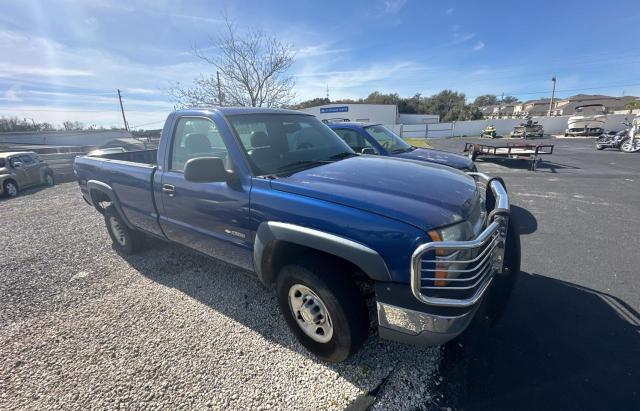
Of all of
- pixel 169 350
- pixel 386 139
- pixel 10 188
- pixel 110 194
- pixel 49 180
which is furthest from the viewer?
pixel 49 180

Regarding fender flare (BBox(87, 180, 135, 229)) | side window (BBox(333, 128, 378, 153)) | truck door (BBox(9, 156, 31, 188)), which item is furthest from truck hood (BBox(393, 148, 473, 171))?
truck door (BBox(9, 156, 31, 188))

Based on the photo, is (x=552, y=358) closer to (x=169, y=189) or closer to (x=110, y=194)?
(x=169, y=189)

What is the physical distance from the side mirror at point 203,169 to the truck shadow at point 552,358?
7.59ft

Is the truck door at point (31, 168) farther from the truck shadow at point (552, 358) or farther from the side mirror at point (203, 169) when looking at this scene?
the truck shadow at point (552, 358)

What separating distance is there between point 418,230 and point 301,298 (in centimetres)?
111

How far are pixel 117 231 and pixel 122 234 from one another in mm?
153

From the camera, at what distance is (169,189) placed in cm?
297

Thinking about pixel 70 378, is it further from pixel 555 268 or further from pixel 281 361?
pixel 555 268

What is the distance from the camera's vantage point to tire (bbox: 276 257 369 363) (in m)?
2.03

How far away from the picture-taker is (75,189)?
10.1 m

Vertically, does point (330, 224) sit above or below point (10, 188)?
above

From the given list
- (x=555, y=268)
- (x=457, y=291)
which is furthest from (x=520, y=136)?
(x=457, y=291)

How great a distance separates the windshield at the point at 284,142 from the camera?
2625mm

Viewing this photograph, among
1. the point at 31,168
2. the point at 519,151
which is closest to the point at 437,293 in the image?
the point at 519,151
